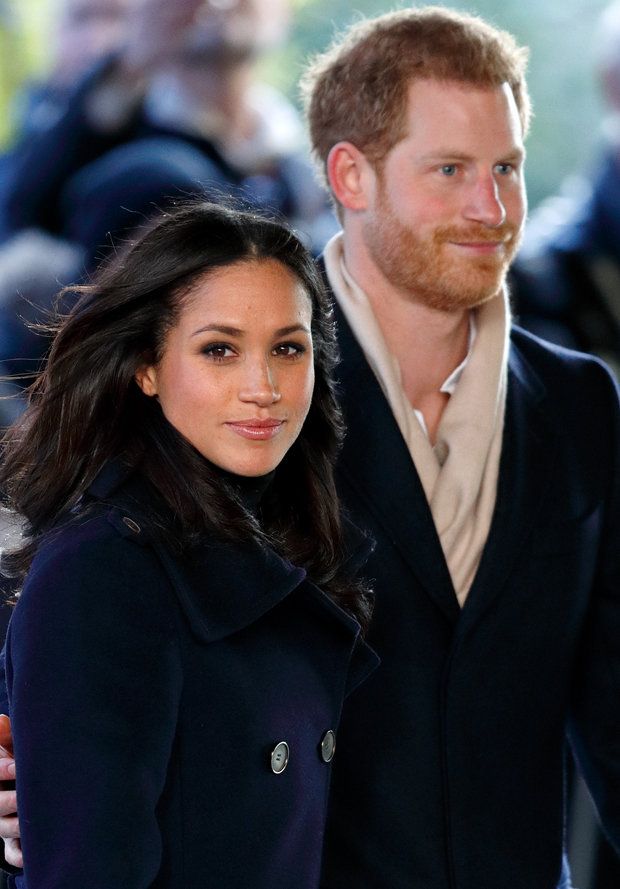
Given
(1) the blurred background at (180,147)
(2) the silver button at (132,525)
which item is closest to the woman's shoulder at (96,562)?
(2) the silver button at (132,525)

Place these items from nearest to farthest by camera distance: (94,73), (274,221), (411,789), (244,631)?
(244,631) → (274,221) → (411,789) → (94,73)

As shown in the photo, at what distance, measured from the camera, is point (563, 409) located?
7.66 ft

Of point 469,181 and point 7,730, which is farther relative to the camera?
point 469,181

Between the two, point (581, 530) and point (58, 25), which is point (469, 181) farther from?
point (58, 25)

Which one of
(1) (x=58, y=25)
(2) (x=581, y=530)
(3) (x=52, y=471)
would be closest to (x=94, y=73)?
(1) (x=58, y=25)

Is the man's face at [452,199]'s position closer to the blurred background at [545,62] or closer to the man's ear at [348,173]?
the man's ear at [348,173]

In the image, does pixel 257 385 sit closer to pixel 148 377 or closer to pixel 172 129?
pixel 148 377

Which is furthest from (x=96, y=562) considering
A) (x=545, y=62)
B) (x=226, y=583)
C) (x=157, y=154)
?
(x=545, y=62)

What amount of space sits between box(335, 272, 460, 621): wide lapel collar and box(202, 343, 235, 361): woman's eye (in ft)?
1.88

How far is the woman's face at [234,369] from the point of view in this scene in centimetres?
161

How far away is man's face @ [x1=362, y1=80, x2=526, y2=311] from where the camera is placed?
2182mm

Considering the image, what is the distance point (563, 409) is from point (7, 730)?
1.07 meters

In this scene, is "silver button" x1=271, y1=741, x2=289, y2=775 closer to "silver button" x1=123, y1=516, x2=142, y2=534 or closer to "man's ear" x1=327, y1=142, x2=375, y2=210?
"silver button" x1=123, y1=516, x2=142, y2=534

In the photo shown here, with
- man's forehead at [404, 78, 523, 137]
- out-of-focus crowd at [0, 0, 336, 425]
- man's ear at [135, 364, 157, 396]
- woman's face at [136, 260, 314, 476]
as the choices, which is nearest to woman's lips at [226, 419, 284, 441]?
woman's face at [136, 260, 314, 476]
